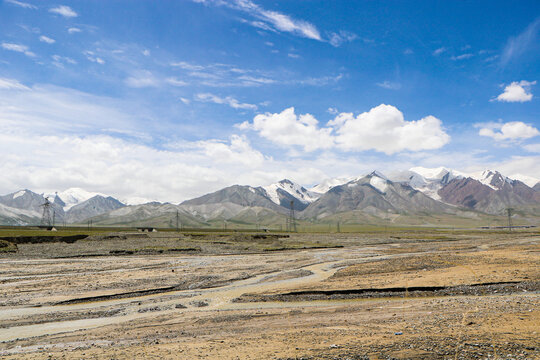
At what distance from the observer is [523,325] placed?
19.3 metres

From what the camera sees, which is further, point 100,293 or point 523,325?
point 100,293

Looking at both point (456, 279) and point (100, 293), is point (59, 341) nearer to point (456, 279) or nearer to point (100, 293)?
point (100, 293)

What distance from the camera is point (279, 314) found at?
25.7m

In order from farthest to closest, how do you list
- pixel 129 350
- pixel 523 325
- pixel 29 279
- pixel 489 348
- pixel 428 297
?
pixel 29 279 → pixel 428 297 → pixel 523 325 → pixel 129 350 → pixel 489 348

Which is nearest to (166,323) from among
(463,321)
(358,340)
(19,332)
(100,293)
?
(19,332)

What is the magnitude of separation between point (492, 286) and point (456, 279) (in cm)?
366

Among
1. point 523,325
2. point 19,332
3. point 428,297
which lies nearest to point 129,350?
point 19,332

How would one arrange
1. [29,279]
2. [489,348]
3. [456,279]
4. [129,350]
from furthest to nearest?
[29,279] → [456,279] → [129,350] → [489,348]

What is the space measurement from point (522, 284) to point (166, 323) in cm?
2925

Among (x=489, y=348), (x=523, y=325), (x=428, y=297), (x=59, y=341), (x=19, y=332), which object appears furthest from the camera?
(x=428, y=297)

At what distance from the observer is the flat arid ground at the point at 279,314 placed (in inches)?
678

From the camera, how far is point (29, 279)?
146 ft

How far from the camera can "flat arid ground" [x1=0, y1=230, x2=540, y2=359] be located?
1722cm

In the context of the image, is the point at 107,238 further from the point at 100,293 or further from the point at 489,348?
the point at 489,348
